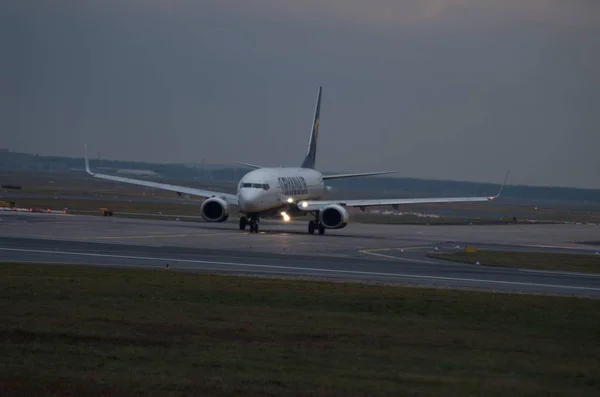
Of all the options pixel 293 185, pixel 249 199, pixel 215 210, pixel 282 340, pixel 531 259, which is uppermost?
pixel 293 185

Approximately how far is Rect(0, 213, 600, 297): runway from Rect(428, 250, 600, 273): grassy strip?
1.89 m

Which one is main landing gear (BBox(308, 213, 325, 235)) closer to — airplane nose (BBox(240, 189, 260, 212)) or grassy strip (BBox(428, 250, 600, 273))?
airplane nose (BBox(240, 189, 260, 212))

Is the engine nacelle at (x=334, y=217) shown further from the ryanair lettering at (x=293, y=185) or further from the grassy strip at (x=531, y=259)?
the grassy strip at (x=531, y=259)

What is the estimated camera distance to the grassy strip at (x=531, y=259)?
143ft

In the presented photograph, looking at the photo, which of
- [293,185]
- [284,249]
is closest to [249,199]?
[293,185]

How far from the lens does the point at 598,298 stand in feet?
98.7

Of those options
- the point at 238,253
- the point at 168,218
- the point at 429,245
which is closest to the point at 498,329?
the point at 238,253

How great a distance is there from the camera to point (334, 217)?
63.4m

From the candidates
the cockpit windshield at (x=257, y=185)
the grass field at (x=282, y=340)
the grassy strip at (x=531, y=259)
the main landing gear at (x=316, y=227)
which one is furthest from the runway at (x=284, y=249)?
the grass field at (x=282, y=340)

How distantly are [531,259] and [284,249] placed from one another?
11.8 meters

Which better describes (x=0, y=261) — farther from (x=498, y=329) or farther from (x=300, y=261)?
(x=498, y=329)

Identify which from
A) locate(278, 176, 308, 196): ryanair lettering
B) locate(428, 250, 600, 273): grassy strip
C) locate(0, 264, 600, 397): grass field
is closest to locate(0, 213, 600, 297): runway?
locate(428, 250, 600, 273): grassy strip

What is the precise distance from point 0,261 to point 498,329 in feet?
63.1

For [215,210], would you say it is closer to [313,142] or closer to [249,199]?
[249,199]
